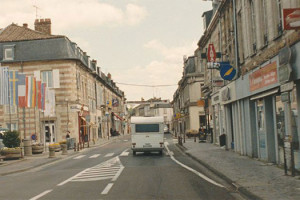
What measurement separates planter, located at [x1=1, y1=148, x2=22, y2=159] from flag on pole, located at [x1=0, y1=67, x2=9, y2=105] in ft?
9.48

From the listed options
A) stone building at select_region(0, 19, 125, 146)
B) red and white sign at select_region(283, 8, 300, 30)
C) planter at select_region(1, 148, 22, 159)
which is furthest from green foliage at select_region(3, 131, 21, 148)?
red and white sign at select_region(283, 8, 300, 30)

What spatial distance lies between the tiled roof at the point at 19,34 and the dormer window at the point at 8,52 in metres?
1.14

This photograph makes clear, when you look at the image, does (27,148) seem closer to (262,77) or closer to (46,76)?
(46,76)

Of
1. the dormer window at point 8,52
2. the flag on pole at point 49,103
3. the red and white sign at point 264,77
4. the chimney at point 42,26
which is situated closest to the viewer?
the red and white sign at point 264,77

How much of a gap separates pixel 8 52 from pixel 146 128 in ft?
84.9

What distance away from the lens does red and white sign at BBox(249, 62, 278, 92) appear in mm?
13989

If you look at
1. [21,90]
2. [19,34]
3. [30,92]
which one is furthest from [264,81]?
[19,34]

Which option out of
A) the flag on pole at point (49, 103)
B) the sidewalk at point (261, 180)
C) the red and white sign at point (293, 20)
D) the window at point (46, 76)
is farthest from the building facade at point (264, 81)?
the window at point (46, 76)

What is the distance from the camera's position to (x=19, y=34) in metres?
47.3

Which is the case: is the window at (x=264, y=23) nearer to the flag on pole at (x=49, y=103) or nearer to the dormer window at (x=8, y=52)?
the flag on pole at (x=49, y=103)

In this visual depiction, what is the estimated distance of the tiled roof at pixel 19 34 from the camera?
150 ft

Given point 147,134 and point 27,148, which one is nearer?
point 147,134

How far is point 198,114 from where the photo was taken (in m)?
54.8

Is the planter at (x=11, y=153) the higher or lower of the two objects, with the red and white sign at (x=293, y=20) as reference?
lower
